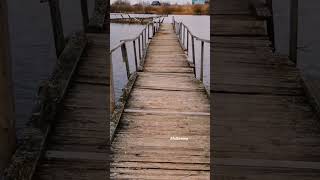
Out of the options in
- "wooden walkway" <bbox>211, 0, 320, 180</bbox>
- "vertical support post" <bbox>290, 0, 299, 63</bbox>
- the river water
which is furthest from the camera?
the river water

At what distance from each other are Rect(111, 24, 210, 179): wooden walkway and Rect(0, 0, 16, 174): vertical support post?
2.77ft

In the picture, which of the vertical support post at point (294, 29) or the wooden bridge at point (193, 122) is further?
the vertical support post at point (294, 29)

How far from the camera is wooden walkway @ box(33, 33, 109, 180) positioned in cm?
292

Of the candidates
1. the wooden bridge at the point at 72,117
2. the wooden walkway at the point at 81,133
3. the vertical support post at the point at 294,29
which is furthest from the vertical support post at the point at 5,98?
the vertical support post at the point at 294,29

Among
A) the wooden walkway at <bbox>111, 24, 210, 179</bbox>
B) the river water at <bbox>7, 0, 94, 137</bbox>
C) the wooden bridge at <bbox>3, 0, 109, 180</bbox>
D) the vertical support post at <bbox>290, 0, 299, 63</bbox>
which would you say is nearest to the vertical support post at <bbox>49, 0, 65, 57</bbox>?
the wooden bridge at <bbox>3, 0, 109, 180</bbox>

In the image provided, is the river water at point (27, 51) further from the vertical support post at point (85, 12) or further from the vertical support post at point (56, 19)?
the vertical support post at point (85, 12)

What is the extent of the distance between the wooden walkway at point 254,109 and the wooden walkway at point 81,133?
2.87 ft

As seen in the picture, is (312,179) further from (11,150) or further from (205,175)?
(11,150)

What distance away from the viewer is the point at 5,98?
2945 mm

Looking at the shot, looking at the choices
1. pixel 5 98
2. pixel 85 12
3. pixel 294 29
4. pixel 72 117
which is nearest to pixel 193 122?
pixel 85 12

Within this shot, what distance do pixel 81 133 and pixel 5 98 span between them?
54 cm

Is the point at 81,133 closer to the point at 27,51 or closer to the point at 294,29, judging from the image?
the point at 294,29

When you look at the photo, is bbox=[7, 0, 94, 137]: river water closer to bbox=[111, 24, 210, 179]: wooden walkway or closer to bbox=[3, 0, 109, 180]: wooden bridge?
bbox=[111, 24, 210, 179]: wooden walkway

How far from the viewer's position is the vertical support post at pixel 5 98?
2.90 meters
